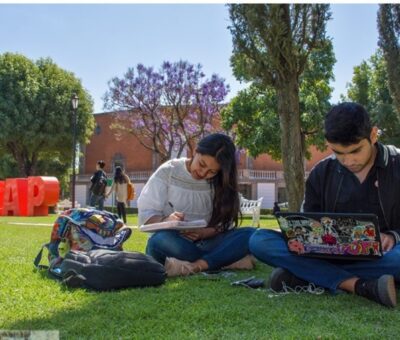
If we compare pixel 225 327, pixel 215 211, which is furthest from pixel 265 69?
pixel 225 327

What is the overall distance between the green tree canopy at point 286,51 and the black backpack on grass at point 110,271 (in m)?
3.95

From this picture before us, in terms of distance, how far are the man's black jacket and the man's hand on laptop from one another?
0.04 meters

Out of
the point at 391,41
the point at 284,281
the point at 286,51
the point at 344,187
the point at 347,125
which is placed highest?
the point at 391,41

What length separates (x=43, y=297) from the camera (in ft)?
10.6

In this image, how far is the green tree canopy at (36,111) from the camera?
99.5 feet

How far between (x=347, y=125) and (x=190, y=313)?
1349mm

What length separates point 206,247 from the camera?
4.33 metres

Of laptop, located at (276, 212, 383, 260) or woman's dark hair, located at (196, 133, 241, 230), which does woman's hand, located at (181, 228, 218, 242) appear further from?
laptop, located at (276, 212, 383, 260)

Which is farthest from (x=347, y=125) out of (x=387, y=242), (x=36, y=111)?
(x=36, y=111)

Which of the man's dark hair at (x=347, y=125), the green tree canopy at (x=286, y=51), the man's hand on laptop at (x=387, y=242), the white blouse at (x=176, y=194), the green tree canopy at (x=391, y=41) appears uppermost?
the green tree canopy at (x=391, y=41)

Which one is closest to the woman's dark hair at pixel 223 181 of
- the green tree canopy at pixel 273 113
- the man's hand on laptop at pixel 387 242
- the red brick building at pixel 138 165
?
the man's hand on laptop at pixel 387 242

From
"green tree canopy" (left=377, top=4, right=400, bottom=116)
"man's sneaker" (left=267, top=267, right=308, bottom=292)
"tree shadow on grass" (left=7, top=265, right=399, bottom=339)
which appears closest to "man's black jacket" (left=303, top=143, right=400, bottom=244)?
"man's sneaker" (left=267, top=267, right=308, bottom=292)

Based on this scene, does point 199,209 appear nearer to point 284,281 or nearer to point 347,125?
point 284,281

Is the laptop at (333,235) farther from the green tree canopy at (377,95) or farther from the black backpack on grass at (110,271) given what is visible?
the green tree canopy at (377,95)
